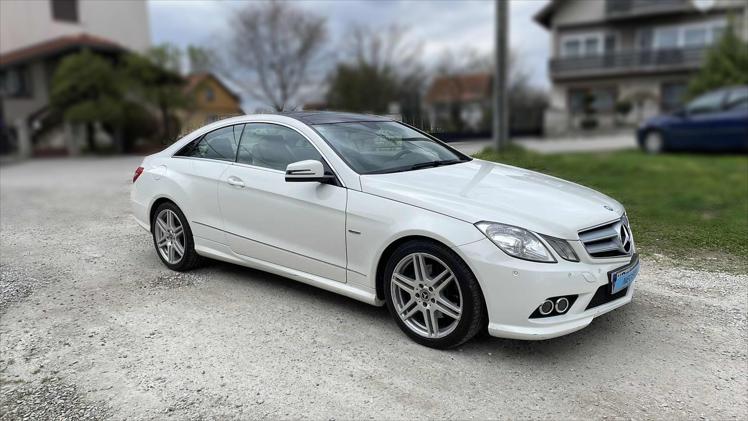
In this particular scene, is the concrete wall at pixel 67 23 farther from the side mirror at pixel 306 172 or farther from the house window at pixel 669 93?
the house window at pixel 669 93

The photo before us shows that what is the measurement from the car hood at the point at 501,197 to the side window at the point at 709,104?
34.9 feet

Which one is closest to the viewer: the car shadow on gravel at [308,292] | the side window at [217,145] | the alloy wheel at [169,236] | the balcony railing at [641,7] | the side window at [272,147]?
the car shadow on gravel at [308,292]

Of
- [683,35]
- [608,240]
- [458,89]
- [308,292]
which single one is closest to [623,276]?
[608,240]

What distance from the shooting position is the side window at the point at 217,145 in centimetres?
489

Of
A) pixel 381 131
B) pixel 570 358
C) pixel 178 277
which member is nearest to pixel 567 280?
pixel 570 358

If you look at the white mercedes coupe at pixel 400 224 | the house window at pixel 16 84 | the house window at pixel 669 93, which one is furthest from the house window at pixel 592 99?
the white mercedes coupe at pixel 400 224

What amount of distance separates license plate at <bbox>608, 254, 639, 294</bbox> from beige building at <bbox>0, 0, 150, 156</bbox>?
1463 centimetres

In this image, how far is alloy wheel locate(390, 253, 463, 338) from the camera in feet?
11.5

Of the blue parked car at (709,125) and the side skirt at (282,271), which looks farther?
the blue parked car at (709,125)

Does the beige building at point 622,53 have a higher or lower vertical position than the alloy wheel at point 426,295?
higher

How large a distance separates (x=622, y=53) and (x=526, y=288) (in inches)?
1339

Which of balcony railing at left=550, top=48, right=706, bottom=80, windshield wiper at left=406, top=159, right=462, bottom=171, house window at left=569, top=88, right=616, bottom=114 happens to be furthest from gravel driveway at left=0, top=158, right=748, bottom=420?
house window at left=569, top=88, right=616, bottom=114

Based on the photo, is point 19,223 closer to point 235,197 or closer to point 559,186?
point 235,197

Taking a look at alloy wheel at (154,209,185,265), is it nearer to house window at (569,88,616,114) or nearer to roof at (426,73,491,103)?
house window at (569,88,616,114)
